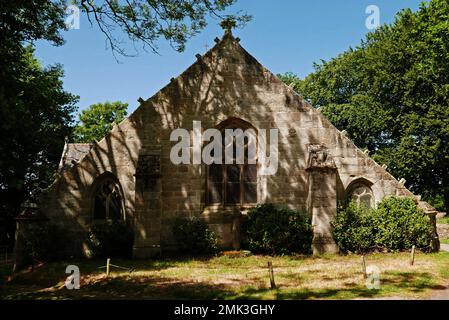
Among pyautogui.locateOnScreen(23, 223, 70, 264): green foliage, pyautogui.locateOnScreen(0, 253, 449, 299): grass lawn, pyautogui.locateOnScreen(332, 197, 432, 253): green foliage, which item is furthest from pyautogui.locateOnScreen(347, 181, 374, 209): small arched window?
pyautogui.locateOnScreen(23, 223, 70, 264): green foliage

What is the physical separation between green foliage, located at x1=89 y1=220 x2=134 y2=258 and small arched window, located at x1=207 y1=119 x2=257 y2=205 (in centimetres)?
336

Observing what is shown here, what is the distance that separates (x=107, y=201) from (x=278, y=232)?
668cm

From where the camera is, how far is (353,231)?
13.1 metres

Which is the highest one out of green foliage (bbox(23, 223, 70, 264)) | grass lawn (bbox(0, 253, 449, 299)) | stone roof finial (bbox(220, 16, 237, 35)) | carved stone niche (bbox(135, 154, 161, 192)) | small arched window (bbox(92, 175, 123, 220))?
stone roof finial (bbox(220, 16, 237, 35))

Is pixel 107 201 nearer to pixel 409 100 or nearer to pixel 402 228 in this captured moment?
pixel 402 228

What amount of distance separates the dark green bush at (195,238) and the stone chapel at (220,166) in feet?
1.37

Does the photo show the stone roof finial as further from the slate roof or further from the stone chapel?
the slate roof

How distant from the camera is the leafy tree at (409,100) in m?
27.7

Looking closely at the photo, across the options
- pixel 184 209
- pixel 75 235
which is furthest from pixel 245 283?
pixel 75 235

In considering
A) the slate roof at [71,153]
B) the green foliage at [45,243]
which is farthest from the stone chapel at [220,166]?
the slate roof at [71,153]

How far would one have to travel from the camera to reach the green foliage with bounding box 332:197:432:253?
13.1m

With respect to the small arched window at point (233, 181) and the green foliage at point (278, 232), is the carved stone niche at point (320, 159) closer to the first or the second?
the green foliage at point (278, 232)

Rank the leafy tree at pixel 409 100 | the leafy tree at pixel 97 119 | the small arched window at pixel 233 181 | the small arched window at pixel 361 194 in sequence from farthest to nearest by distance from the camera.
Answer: the leafy tree at pixel 97 119 < the leafy tree at pixel 409 100 < the small arched window at pixel 233 181 < the small arched window at pixel 361 194

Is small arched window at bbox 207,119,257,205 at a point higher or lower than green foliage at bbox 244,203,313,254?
higher
